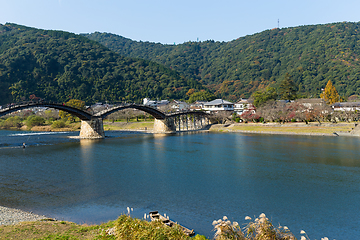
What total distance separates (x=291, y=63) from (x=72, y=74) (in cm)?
10440

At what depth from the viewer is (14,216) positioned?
13180 mm

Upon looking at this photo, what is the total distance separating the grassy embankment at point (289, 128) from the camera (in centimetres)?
5041

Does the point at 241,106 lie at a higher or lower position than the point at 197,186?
higher

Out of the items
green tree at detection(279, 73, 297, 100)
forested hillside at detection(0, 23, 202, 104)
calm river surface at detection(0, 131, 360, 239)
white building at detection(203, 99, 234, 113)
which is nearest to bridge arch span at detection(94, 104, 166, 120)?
calm river surface at detection(0, 131, 360, 239)

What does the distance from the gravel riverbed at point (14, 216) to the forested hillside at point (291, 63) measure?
108 m

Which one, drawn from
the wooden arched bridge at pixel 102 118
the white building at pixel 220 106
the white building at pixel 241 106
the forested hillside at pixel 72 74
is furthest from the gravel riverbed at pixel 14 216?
the forested hillside at pixel 72 74

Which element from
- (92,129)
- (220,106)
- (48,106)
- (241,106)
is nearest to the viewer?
(48,106)

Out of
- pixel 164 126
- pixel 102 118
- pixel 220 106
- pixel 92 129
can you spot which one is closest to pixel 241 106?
pixel 220 106

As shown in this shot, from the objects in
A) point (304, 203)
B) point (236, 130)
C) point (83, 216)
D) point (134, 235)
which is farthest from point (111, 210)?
point (236, 130)

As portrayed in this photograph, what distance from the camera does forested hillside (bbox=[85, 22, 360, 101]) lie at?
114000mm

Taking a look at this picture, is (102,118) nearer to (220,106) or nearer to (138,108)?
(138,108)

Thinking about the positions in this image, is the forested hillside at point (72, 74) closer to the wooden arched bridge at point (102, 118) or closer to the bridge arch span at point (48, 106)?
the wooden arched bridge at point (102, 118)

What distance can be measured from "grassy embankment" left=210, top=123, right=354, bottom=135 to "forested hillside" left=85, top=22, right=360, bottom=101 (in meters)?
54.7

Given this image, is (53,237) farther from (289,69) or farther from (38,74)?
(289,69)
